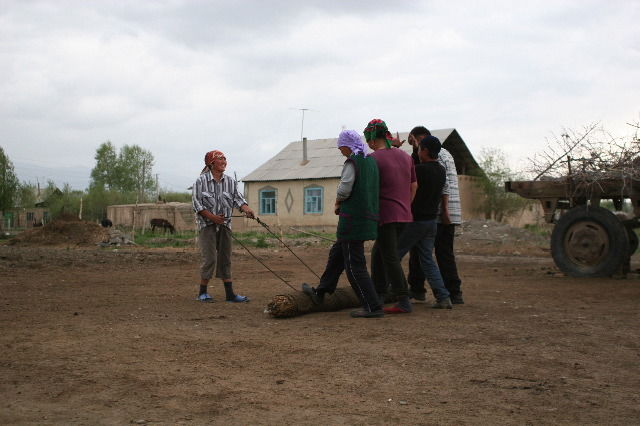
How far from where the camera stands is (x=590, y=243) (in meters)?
10.1

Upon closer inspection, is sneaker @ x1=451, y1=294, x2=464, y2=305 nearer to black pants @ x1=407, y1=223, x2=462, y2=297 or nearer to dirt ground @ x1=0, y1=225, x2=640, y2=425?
black pants @ x1=407, y1=223, x2=462, y2=297

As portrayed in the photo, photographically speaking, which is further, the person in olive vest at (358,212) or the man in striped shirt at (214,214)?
the man in striped shirt at (214,214)

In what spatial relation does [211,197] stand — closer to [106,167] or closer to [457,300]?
[457,300]

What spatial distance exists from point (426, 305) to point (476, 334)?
183cm

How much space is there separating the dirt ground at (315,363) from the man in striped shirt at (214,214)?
0.39m

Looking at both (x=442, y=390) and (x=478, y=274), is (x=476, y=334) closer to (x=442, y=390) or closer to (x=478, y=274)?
(x=442, y=390)

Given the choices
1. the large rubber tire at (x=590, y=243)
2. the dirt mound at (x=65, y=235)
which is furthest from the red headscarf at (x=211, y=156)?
the dirt mound at (x=65, y=235)

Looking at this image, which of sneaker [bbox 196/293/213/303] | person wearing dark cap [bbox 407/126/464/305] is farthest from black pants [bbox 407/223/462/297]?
sneaker [bbox 196/293/213/303]

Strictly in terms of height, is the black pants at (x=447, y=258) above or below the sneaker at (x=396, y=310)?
above

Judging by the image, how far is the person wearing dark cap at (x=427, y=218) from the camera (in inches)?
262

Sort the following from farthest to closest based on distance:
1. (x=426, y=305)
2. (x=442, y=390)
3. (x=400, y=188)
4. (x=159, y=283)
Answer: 1. (x=159, y=283)
2. (x=426, y=305)
3. (x=400, y=188)
4. (x=442, y=390)

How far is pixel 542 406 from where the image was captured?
3355mm

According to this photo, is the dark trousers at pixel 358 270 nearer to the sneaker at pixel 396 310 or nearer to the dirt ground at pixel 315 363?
the sneaker at pixel 396 310

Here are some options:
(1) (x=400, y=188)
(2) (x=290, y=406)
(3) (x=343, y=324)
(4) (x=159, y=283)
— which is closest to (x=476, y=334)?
(3) (x=343, y=324)
